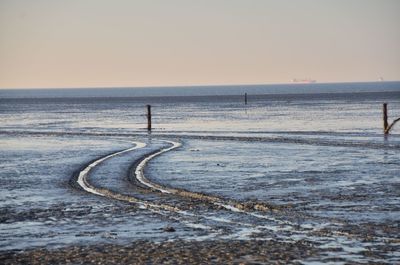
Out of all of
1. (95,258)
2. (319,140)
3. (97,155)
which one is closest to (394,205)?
(95,258)

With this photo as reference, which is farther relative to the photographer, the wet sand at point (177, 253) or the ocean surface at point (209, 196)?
the ocean surface at point (209, 196)

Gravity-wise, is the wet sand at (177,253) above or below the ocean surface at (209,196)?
above

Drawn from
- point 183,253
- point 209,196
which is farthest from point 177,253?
point 209,196

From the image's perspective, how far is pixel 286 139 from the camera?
132 feet

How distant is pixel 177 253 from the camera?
39.4ft

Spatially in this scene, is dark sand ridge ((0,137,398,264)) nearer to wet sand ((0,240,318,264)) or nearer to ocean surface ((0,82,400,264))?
wet sand ((0,240,318,264))

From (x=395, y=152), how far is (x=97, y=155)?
1213 cm

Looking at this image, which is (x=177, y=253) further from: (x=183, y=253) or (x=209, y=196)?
(x=209, y=196)

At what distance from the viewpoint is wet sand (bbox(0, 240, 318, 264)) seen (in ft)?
37.7

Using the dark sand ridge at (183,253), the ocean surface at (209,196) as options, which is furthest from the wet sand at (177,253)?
the ocean surface at (209,196)

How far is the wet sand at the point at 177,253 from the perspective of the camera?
11477mm

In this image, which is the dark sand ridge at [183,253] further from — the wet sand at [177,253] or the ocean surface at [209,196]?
the ocean surface at [209,196]

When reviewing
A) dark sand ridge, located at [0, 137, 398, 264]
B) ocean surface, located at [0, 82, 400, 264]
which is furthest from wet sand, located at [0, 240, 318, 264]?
ocean surface, located at [0, 82, 400, 264]

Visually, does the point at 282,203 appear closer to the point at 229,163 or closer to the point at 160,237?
the point at 160,237
